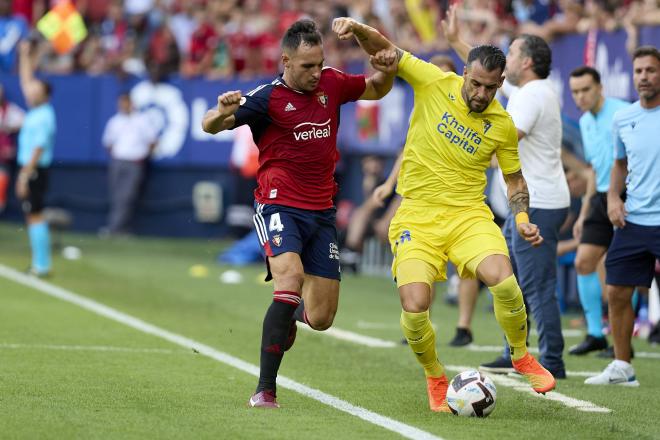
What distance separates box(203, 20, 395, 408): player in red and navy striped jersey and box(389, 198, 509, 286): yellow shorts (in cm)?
53

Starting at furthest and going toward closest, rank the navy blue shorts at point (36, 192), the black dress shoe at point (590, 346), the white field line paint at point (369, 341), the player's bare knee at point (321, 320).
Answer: the navy blue shorts at point (36, 192), the white field line paint at point (369, 341), the black dress shoe at point (590, 346), the player's bare knee at point (321, 320)

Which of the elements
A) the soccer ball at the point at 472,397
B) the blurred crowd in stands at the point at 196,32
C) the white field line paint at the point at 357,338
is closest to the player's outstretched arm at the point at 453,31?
the soccer ball at the point at 472,397

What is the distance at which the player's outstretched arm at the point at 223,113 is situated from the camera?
774cm

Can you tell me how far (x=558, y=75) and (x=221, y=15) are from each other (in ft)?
34.8

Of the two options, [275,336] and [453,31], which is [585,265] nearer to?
[453,31]

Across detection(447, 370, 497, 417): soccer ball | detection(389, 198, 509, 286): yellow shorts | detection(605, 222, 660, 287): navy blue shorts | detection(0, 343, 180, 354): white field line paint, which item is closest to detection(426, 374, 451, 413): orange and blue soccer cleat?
detection(447, 370, 497, 417): soccer ball

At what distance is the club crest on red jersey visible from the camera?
8.34m

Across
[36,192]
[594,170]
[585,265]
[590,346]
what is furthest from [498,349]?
[36,192]

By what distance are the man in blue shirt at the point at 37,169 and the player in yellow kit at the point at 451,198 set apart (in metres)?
8.79

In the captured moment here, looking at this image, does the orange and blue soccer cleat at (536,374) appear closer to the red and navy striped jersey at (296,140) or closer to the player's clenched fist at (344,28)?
the red and navy striped jersey at (296,140)

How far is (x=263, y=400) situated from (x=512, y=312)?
5.17 feet

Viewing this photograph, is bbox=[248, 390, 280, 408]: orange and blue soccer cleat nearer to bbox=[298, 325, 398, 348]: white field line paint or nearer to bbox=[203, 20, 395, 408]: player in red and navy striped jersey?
bbox=[203, 20, 395, 408]: player in red and navy striped jersey

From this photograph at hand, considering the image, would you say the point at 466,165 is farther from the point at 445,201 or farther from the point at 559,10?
the point at 559,10

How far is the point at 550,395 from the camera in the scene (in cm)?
885
